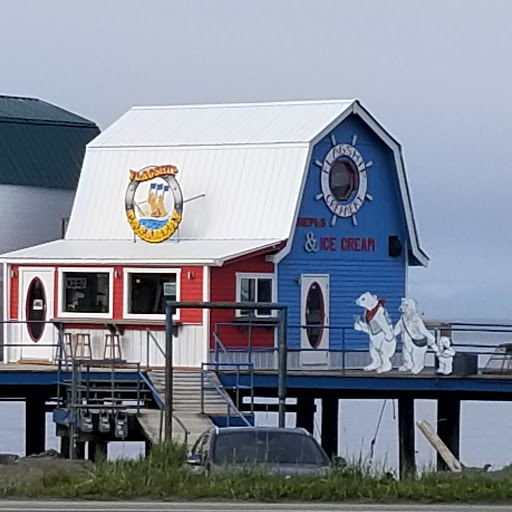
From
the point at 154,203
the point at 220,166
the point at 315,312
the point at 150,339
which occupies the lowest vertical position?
the point at 150,339

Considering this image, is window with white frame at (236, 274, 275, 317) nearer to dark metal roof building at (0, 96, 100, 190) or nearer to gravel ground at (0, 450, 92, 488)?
gravel ground at (0, 450, 92, 488)

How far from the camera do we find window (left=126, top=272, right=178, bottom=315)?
37000 millimetres

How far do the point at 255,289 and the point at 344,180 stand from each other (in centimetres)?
352

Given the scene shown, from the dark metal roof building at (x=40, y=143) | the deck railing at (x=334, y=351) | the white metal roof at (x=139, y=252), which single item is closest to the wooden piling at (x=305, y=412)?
the deck railing at (x=334, y=351)

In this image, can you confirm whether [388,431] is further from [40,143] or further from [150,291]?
[150,291]

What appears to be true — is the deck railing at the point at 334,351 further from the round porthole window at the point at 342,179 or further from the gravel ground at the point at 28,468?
the gravel ground at the point at 28,468

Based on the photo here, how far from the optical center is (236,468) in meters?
21.7

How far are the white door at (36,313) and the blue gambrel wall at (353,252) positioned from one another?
4896mm

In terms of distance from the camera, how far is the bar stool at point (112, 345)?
37.0 m

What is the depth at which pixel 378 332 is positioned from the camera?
36781mm

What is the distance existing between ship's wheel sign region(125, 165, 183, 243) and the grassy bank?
16.9 metres

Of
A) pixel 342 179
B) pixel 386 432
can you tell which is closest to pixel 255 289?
pixel 342 179

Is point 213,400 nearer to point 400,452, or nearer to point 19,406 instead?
point 400,452

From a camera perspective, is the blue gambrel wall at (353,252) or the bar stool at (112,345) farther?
the blue gambrel wall at (353,252)
